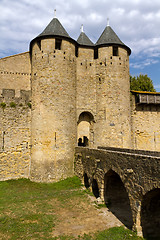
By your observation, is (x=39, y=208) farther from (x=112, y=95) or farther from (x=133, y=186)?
(x=112, y=95)

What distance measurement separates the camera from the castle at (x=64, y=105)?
12984 mm

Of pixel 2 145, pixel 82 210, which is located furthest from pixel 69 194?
pixel 2 145

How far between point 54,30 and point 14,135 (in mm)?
8523

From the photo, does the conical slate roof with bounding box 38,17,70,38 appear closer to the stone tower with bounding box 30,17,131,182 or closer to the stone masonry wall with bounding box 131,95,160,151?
the stone tower with bounding box 30,17,131,182

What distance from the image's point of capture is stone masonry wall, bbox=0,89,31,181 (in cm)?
1302

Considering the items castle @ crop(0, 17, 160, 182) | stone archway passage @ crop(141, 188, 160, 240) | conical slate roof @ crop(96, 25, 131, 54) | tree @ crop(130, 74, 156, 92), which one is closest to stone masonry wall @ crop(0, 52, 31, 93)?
castle @ crop(0, 17, 160, 182)

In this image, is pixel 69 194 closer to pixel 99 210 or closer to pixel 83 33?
pixel 99 210

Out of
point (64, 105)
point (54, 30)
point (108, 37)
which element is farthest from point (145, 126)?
point (54, 30)

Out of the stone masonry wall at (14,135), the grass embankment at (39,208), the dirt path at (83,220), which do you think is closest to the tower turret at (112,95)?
the grass embankment at (39,208)

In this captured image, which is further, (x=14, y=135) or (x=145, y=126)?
(x=145, y=126)

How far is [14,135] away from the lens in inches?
527

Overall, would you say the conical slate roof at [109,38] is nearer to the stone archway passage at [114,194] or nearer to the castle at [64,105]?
the castle at [64,105]

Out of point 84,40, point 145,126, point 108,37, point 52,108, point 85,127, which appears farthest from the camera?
point 145,126

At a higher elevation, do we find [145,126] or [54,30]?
[54,30]
